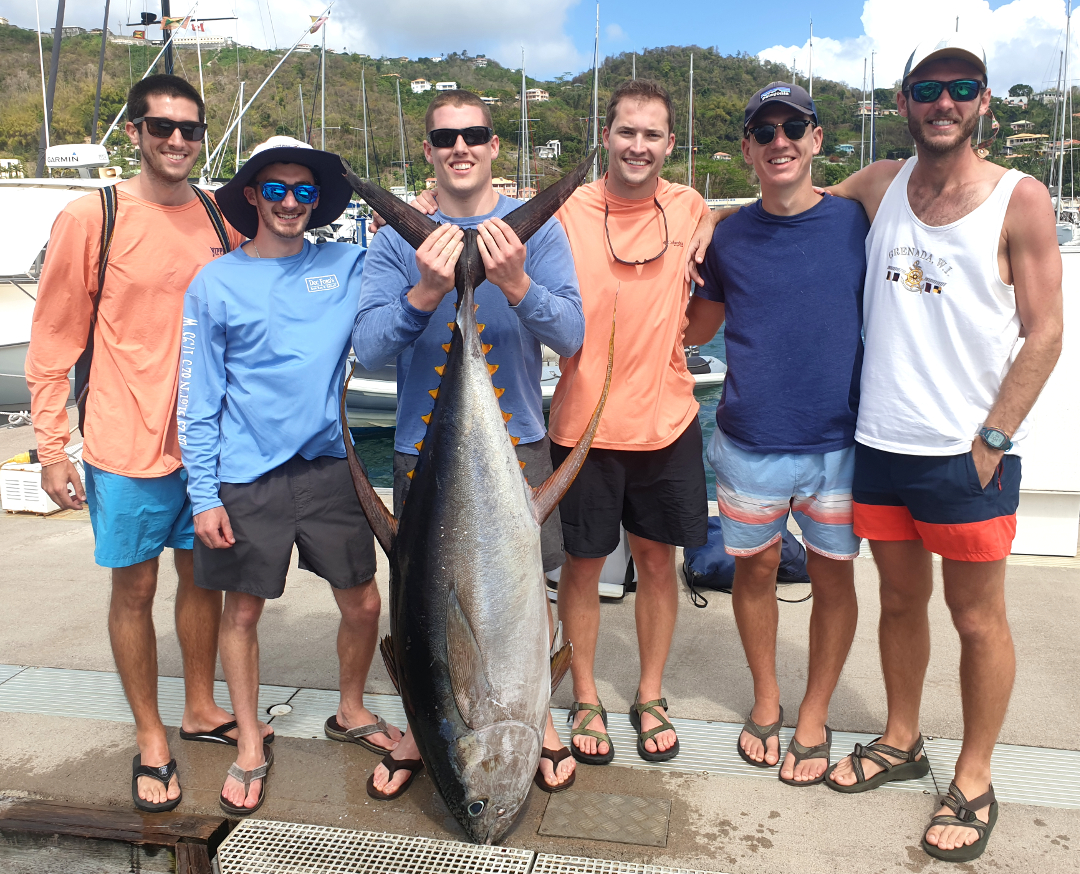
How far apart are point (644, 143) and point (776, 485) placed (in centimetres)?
112

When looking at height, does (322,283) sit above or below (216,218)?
→ below

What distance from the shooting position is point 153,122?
2.46m

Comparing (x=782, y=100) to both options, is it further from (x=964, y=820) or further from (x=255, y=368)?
(x=964, y=820)

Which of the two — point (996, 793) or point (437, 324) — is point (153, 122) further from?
Answer: point (996, 793)

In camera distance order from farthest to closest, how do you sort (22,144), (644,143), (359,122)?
(359,122) < (22,144) < (644,143)

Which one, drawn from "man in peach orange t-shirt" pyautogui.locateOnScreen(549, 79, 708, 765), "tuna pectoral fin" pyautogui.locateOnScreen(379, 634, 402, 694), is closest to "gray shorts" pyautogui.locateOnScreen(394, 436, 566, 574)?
"man in peach orange t-shirt" pyautogui.locateOnScreen(549, 79, 708, 765)

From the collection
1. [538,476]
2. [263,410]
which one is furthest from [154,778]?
[538,476]

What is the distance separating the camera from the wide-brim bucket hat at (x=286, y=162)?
2375 mm

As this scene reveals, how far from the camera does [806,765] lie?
248cm

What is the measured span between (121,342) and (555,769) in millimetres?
1842

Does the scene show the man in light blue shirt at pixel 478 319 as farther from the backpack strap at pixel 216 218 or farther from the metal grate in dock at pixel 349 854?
the backpack strap at pixel 216 218

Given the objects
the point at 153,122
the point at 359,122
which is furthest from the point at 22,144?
the point at 153,122

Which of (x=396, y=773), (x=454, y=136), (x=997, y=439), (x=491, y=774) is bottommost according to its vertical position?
(x=396, y=773)

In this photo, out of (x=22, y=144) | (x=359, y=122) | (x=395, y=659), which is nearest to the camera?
(x=395, y=659)
